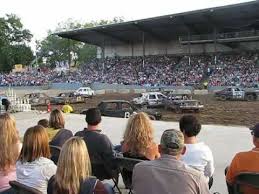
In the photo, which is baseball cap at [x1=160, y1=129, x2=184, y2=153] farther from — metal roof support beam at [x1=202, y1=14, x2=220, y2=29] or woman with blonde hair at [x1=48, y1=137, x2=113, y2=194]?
metal roof support beam at [x1=202, y1=14, x2=220, y2=29]

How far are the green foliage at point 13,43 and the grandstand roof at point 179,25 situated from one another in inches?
1204

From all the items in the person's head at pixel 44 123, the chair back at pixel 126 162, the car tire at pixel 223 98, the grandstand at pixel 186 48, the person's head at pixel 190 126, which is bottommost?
the car tire at pixel 223 98

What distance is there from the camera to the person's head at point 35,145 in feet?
16.0

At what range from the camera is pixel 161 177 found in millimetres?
4066

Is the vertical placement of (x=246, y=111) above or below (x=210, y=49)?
below

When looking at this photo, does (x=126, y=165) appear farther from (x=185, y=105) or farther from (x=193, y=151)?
(x=185, y=105)

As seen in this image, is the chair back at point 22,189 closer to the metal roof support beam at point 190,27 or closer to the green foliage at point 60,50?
the metal roof support beam at point 190,27

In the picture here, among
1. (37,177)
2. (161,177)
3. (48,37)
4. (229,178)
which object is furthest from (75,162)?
(48,37)

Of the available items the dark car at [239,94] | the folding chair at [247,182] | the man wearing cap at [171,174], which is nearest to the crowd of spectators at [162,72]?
the dark car at [239,94]

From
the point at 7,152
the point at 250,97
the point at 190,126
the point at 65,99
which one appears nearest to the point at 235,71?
the point at 250,97

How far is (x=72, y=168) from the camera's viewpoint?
3.99 m

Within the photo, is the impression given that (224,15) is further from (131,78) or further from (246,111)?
(246,111)

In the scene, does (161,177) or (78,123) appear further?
(78,123)

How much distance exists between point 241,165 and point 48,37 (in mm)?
142584
